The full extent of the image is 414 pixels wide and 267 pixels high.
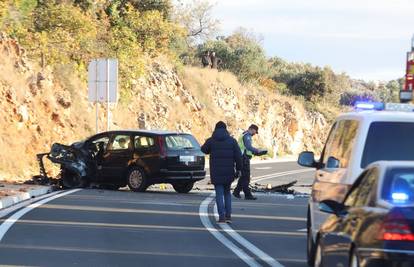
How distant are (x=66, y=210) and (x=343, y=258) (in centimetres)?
990

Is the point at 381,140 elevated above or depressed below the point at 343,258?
above

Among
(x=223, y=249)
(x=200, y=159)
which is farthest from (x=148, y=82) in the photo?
(x=223, y=249)

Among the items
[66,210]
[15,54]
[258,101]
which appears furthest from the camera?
[258,101]

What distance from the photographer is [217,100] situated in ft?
185

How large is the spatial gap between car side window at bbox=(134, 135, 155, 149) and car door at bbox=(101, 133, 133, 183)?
6.8 inches

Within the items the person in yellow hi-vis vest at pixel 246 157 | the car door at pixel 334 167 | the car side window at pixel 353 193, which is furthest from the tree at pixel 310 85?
the car side window at pixel 353 193

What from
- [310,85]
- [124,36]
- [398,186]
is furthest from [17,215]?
[310,85]

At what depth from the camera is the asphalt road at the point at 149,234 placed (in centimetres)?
1045

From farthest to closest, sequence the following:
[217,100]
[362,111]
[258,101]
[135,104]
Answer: [258,101]
[217,100]
[135,104]
[362,111]

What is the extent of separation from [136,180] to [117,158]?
2.76ft

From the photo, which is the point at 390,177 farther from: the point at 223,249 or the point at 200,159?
the point at 200,159

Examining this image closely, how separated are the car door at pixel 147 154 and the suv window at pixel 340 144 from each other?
37.0 feet

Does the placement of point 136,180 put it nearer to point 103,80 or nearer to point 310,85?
point 103,80

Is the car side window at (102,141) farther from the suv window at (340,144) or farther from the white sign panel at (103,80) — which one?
the suv window at (340,144)
